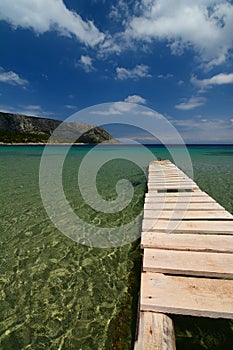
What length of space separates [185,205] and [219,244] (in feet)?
7.87

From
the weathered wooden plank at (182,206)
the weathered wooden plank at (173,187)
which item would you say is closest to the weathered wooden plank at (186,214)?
the weathered wooden plank at (182,206)

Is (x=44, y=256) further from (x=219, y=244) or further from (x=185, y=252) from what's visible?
(x=219, y=244)

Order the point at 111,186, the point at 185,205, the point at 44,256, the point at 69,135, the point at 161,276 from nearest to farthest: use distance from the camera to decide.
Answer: the point at 161,276 < the point at 44,256 < the point at 185,205 < the point at 111,186 < the point at 69,135

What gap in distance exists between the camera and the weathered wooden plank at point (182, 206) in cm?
554

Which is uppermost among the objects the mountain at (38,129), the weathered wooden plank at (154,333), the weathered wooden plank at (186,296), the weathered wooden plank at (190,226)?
the mountain at (38,129)

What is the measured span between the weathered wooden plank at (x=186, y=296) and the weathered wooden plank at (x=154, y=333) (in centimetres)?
8

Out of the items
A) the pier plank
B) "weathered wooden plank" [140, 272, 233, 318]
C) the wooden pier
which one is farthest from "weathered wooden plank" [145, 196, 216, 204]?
"weathered wooden plank" [140, 272, 233, 318]

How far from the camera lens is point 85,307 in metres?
3.32

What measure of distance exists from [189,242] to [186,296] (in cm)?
137

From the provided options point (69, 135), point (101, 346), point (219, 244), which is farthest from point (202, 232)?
point (69, 135)

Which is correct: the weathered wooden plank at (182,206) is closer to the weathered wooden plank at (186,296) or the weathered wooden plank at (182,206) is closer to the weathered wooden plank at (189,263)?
the weathered wooden plank at (189,263)

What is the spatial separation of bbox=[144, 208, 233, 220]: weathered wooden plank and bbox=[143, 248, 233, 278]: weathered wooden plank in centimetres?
157

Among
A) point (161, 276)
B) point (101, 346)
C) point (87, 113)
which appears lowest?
point (101, 346)

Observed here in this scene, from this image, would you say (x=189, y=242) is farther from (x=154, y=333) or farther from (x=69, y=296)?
(x=69, y=296)
